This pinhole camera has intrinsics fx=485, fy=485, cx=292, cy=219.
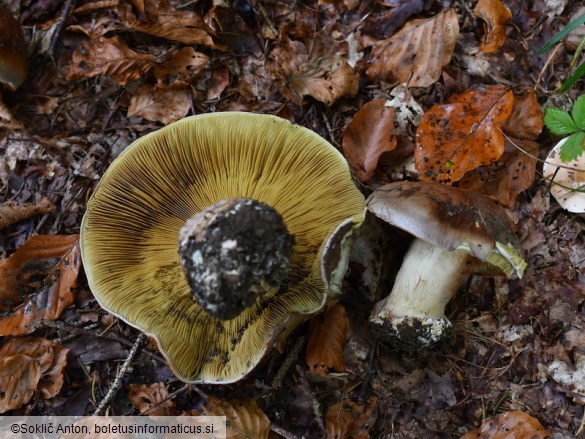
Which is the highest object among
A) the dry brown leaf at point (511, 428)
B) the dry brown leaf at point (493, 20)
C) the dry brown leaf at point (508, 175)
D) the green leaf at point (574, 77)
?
the dry brown leaf at point (493, 20)

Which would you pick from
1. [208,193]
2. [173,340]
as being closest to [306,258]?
[208,193]

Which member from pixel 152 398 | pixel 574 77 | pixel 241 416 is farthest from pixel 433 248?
pixel 152 398

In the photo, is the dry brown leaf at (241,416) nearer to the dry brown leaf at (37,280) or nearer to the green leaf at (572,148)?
the dry brown leaf at (37,280)

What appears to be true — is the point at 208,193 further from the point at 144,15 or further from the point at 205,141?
the point at 144,15

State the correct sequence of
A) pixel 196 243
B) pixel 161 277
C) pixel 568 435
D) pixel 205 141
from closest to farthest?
pixel 196 243, pixel 205 141, pixel 161 277, pixel 568 435

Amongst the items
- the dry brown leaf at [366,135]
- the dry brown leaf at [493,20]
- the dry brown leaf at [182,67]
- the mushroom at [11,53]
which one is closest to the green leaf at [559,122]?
the dry brown leaf at [493,20]

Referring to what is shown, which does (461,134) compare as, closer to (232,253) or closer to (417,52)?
(417,52)
